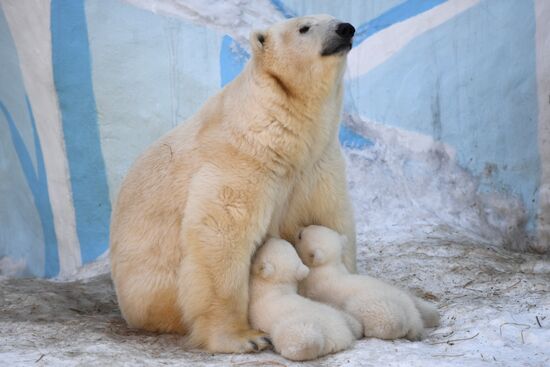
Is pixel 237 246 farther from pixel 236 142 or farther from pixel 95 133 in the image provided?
pixel 95 133

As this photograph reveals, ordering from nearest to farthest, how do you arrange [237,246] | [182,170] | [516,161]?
[237,246] < [182,170] < [516,161]

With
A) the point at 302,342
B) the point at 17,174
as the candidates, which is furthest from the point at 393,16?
the point at 302,342

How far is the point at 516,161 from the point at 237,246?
127 inches

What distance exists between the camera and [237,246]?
3.44 meters

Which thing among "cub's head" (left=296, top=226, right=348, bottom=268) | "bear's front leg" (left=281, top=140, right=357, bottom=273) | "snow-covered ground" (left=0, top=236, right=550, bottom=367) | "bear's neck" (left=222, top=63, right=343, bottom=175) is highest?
"bear's neck" (left=222, top=63, right=343, bottom=175)

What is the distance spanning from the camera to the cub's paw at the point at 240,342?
10.7 feet

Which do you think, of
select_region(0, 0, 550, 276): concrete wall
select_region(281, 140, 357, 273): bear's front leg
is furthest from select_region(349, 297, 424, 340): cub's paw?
select_region(0, 0, 550, 276): concrete wall

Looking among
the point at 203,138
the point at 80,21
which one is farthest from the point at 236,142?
the point at 80,21

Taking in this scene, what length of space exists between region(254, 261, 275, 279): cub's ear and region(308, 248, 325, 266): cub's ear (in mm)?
254

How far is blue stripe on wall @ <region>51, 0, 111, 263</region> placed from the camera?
608 cm

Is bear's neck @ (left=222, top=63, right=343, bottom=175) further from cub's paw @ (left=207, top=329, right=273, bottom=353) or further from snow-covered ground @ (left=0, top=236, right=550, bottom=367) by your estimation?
snow-covered ground @ (left=0, top=236, right=550, bottom=367)

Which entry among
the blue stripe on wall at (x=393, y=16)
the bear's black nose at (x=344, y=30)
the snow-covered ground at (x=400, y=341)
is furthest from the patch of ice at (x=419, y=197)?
the bear's black nose at (x=344, y=30)

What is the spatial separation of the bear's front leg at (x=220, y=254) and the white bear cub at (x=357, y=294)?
315mm

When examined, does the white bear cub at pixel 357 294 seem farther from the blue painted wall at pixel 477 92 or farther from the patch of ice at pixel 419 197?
the blue painted wall at pixel 477 92
